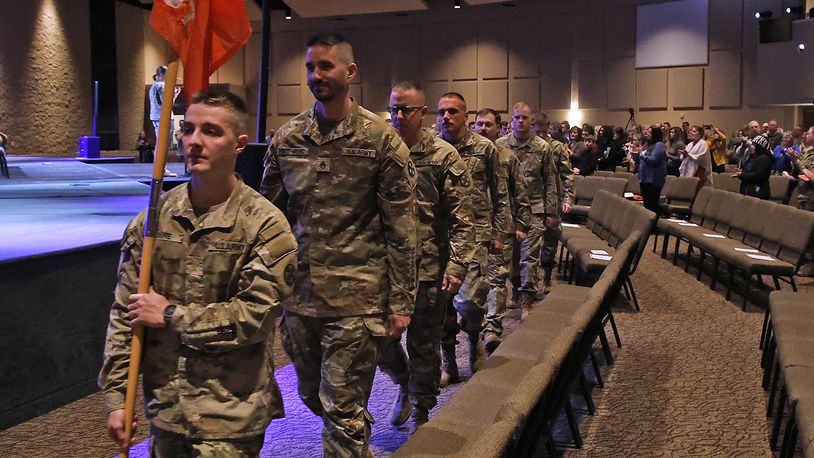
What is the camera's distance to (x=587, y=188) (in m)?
12.5

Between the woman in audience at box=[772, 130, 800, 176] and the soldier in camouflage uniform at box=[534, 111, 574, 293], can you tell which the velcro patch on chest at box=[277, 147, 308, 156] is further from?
the woman in audience at box=[772, 130, 800, 176]

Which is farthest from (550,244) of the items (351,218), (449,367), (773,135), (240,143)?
(773,135)

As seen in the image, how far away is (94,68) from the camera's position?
20.8 metres

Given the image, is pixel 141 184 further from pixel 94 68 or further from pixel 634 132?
pixel 94 68

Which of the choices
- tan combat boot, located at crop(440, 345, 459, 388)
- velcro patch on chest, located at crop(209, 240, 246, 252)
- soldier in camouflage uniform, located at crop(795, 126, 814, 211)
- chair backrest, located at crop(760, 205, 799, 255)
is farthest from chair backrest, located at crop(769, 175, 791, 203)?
velcro patch on chest, located at crop(209, 240, 246, 252)

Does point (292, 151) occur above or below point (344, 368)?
above

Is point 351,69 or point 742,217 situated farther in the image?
point 742,217

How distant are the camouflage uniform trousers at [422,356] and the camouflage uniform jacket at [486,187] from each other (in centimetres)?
96

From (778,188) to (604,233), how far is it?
4.66 m

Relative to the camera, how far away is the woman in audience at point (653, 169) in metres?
12.2

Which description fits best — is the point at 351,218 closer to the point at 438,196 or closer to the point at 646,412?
the point at 438,196

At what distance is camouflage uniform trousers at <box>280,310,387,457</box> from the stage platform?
2016 mm

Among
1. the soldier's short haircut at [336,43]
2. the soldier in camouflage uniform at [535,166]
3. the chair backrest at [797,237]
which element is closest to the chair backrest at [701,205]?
the chair backrest at [797,237]

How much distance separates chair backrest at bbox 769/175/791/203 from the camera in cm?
1223
